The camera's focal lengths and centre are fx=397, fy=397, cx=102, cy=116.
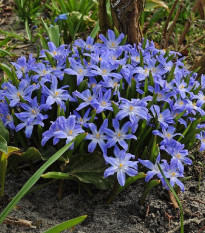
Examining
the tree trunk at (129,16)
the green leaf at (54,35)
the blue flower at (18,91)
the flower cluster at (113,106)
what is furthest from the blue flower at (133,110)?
the green leaf at (54,35)

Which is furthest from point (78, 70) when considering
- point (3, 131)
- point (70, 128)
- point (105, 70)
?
point (3, 131)

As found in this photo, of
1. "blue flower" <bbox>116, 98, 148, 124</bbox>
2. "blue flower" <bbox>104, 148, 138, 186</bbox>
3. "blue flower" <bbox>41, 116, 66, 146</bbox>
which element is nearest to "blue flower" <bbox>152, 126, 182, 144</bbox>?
"blue flower" <bbox>116, 98, 148, 124</bbox>

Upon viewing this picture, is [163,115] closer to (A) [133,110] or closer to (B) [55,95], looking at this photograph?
(A) [133,110]

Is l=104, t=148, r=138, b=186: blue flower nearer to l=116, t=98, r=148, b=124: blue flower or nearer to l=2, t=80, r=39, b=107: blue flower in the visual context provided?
l=116, t=98, r=148, b=124: blue flower

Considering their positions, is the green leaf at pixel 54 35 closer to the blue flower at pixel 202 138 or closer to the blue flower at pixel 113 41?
the blue flower at pixel 113 41

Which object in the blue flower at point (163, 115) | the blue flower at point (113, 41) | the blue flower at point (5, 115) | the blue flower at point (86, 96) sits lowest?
Result: the blue flower at point (163, 115)

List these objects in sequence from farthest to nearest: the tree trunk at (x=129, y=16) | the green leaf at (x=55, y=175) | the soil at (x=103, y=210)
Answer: the tree trunk at (x=129, y=16) < the soil at (x=103, y=210) < the green leaf at (x=55, y=175)
